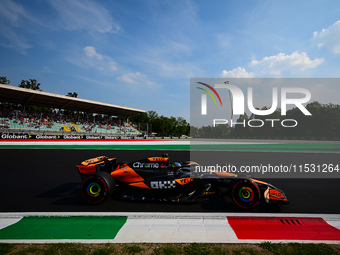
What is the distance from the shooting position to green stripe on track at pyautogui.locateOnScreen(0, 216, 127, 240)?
102 inches

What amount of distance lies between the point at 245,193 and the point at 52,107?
33694mm

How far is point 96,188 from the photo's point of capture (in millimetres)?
3736

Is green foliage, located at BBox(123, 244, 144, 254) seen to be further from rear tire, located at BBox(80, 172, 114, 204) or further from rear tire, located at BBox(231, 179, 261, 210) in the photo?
rear tire, located at BBox(231, 179, 261, 210)

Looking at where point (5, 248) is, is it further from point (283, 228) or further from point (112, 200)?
point (283, 228)

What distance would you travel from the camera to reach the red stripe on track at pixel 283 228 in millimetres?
2607

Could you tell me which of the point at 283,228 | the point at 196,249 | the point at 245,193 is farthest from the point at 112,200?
the point at 283,228

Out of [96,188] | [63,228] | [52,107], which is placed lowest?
[63,228]

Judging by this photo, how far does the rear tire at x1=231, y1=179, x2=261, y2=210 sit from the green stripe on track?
6.77ft

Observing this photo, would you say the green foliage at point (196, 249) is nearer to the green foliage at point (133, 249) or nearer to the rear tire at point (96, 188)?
the green foliage at point (133, 249)

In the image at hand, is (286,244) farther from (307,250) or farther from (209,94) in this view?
(209,94)

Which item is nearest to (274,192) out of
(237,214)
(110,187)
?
(237,214)

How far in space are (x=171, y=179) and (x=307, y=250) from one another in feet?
7.41

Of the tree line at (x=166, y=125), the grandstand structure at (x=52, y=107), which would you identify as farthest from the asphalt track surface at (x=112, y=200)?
the tree line at (x=166, y=125)

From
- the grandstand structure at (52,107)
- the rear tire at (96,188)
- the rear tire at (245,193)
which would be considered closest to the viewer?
the rear tire at (245,193)
